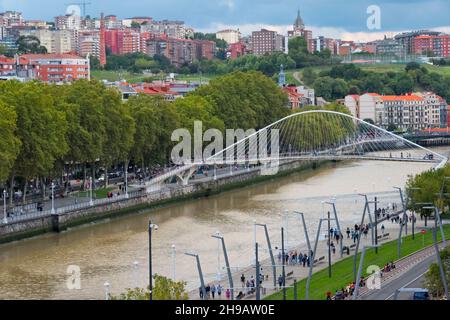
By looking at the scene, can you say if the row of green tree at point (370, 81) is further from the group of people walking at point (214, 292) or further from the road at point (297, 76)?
the group of people walking at point (214, 292)

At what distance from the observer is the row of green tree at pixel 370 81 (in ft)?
319

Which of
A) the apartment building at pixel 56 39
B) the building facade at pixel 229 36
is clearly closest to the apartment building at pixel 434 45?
the building facade at pixel 229 36

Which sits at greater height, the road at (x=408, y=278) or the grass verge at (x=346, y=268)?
the road at (x=408, y=278)

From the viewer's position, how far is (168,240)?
29109 mm

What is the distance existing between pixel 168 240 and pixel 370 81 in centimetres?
7387

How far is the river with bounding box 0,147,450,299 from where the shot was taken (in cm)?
2291

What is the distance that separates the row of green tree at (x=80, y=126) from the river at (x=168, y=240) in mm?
2777

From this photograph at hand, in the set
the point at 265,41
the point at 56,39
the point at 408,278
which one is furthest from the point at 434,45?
the point at 408,278

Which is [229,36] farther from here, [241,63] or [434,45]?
[241,63]

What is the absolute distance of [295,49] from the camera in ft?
391

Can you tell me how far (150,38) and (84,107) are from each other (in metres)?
103

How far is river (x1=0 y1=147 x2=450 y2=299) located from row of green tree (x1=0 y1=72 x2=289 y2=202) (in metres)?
2.78

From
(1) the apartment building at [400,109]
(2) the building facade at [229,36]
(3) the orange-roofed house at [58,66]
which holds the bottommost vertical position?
(1) the apartment building at [400,109]
